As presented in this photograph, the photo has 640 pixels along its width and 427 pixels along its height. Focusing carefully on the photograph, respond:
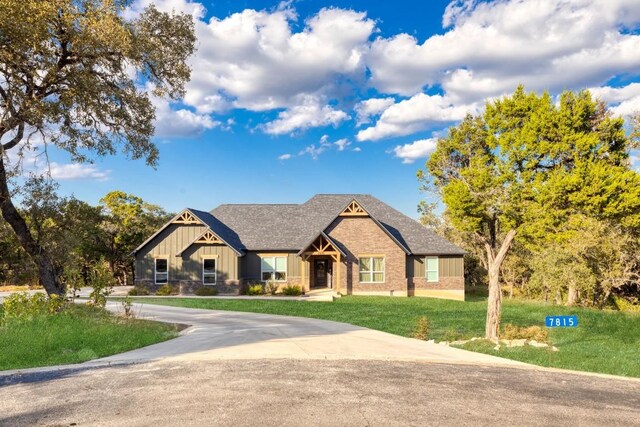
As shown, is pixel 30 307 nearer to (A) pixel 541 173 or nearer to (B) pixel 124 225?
(A) pixel 541 173

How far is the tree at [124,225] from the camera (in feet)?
144

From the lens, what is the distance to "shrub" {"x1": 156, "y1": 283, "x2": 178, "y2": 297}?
33969 mm

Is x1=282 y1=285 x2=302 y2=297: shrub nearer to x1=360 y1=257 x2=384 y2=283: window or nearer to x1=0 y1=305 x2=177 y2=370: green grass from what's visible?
x1=360 y1=257 x2=384 y2=283: window

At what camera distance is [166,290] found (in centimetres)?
3403

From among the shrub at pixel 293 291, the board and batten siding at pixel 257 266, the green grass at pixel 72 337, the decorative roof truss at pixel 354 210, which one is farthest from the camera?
the board and batten siding at pixel 257 266

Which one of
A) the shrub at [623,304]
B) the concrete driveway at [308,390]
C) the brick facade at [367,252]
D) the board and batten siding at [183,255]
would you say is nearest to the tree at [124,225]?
the board and batten siding at [183,255]

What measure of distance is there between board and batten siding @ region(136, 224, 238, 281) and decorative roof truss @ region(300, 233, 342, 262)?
17.7 ft

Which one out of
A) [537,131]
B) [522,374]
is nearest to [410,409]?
[522,374]

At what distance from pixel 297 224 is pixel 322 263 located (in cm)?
389

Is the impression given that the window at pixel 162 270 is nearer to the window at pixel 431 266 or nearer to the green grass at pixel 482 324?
the green grass at pixel 482 324

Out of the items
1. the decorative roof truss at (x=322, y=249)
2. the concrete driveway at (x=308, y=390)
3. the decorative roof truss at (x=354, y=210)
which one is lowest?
the concrete driveway at (x=308, y=390)

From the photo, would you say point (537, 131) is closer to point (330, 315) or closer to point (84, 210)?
point (330, 315)

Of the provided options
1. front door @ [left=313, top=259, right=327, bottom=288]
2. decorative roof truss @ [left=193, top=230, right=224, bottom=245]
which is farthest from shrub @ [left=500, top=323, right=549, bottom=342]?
front door @ [left=313, top=259, right=327, bottom=288]

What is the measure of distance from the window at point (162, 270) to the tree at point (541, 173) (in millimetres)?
24744
